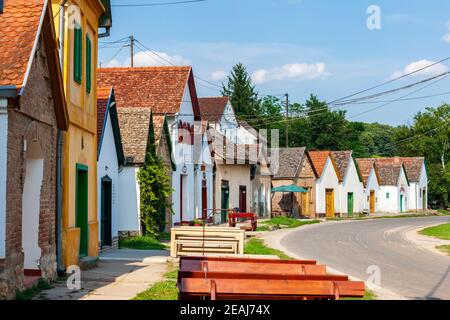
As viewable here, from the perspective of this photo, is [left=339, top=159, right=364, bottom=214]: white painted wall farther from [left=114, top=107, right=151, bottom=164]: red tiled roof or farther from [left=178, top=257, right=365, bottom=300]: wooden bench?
[left=178, top=257, right=365, bottom=300]: wooden bench

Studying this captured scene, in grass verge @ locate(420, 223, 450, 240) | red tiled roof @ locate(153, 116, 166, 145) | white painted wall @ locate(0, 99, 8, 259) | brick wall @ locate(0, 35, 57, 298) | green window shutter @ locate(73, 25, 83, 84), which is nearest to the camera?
white painted wall @ locate(0, 99, 8, 259)

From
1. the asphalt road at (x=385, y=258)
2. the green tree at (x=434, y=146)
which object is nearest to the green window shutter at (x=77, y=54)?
the asphalt road at (x=385, y=258)

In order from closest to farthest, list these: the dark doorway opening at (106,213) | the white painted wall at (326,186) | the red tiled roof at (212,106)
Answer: the dark doorway opening at (106,213), the white painted wall at (326,186), the red tiled roof at (212,106)

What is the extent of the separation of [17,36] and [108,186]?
10.2 metres

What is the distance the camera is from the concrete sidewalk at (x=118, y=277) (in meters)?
11.6

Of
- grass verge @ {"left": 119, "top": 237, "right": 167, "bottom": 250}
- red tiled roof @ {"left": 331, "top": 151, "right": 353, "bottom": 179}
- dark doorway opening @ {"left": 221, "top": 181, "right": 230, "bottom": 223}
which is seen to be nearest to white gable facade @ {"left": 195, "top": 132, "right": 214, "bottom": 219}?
dark doorway opening @ {"left": 221, "top": 181, "right": 230, "bottom": 223}

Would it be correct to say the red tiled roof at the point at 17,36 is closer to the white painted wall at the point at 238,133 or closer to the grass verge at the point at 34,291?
the grass verge at the point at 34,291

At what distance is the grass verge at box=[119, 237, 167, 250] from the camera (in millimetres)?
22297

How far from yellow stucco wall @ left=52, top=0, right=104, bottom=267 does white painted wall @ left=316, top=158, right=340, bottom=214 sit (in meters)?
36.8

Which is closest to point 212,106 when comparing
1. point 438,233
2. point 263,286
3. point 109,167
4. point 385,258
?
point 438,233

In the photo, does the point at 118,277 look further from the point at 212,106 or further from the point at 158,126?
the point at 212,106

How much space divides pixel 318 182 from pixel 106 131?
34338 mm

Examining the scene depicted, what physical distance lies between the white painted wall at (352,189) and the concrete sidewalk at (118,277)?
1501 inches
